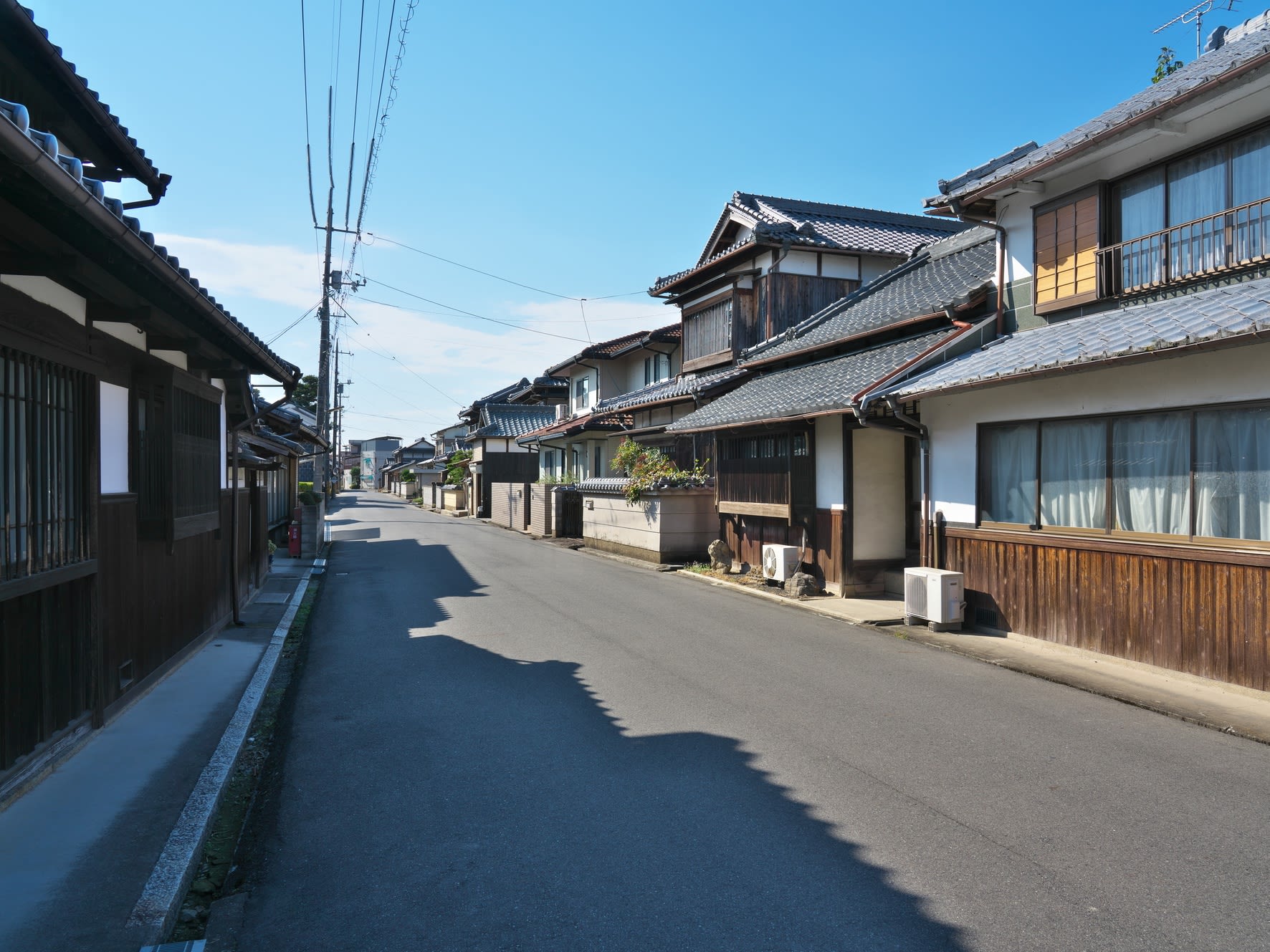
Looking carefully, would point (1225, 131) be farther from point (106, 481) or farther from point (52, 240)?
point (106, 481)

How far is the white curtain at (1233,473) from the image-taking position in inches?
301

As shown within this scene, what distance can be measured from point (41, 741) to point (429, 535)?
86.2ft

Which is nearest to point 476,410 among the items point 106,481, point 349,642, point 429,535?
point 429,535

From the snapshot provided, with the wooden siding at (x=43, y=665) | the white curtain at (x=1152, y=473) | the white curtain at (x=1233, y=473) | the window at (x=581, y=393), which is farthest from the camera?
the window at (x=581, y=393)

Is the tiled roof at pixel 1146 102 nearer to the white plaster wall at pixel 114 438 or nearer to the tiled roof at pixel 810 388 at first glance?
the tiled roof at pixel 810 388

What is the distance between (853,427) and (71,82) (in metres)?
11.6

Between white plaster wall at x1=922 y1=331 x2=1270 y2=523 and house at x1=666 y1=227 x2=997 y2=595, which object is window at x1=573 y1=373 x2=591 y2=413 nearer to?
house at x1=666 y1=227 x2=997 y2=595

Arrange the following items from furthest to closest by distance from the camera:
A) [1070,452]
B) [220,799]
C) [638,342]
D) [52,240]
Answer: [638,342]
[1070,452]
[220,799]
[52,240]

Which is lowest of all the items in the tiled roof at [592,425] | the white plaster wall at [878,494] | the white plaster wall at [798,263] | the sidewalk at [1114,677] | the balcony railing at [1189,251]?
the sidewalk at [1114,677]

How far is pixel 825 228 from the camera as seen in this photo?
2191 centimetres

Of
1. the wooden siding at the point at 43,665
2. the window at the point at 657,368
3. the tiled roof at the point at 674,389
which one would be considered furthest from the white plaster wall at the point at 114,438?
the window at the point at 657,368

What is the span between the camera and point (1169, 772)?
18.7 feet

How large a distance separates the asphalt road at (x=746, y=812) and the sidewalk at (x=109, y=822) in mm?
601

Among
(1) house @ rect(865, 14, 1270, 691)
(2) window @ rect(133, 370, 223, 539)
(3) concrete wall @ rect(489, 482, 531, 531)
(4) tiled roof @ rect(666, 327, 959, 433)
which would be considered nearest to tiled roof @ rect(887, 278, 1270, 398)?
(1) house @ rect(865, 14, 1270, 691)
